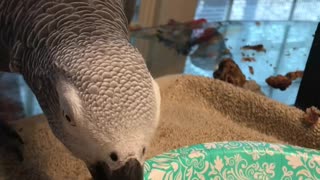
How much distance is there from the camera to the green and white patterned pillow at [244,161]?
806mm

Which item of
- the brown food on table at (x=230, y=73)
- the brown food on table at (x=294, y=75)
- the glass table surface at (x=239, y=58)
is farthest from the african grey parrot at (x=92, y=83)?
the brown food on table at (x=294, y=75)

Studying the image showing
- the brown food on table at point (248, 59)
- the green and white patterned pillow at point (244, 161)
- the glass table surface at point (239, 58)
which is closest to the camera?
the green and white patterned pillow at point (244, 161)

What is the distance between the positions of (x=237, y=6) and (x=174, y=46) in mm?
486

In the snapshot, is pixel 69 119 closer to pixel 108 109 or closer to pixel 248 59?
pixel 108 109

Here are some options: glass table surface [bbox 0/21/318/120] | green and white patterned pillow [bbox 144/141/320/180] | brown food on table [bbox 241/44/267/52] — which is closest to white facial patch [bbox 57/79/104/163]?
green and white patterned pillow [bbox 144/141/320/180]

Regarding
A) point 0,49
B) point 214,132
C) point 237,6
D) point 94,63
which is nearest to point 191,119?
point 214,132

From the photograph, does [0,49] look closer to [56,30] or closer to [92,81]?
[56,30]

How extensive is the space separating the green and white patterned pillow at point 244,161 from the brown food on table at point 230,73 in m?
0.45

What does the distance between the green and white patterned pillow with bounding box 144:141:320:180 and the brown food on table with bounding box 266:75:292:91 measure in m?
0.46

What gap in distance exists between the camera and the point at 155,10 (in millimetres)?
1581

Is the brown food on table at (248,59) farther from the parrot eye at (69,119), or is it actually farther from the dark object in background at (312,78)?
the parrot eye at (69,119)

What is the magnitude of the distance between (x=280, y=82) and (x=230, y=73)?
A: 0.41 feet

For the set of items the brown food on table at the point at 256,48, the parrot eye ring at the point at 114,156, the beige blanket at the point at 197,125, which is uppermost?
the brown food on table at the point at 256,48

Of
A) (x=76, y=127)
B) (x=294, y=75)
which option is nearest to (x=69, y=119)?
(x=76, y=127)
